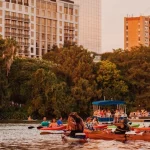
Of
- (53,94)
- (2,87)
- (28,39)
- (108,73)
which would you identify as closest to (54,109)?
(53,94)

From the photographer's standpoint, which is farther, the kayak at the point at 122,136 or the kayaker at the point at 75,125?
the kayak at the point at 122,136

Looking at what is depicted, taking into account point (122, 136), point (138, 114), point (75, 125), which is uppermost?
point (138, 114)

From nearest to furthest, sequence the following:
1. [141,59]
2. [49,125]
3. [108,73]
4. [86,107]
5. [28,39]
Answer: [49,125]
[86,107]
[108,73]
[141,59]
[28,39]

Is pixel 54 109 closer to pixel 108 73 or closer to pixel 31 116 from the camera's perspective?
pixel 31 116

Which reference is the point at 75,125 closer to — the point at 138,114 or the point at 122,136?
the point at 122,136

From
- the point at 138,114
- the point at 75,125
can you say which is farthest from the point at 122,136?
the point at 138,114

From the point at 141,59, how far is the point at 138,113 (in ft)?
69.9

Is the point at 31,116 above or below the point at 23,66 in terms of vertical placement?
below

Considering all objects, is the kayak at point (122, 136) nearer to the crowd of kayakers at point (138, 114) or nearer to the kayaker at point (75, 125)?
the kayaker at point (75, 125)

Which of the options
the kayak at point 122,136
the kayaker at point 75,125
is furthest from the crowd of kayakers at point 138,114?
the kayaker at point 75,125

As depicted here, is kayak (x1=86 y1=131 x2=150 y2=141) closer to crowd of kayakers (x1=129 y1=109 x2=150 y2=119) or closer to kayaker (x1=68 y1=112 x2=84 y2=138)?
kayaker (x1=68 y1=112 x2=84 y2=138)

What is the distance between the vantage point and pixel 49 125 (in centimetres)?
7206

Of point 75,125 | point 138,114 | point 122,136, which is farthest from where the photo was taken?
point 138,114

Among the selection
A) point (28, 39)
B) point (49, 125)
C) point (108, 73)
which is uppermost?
point (28, 39)
